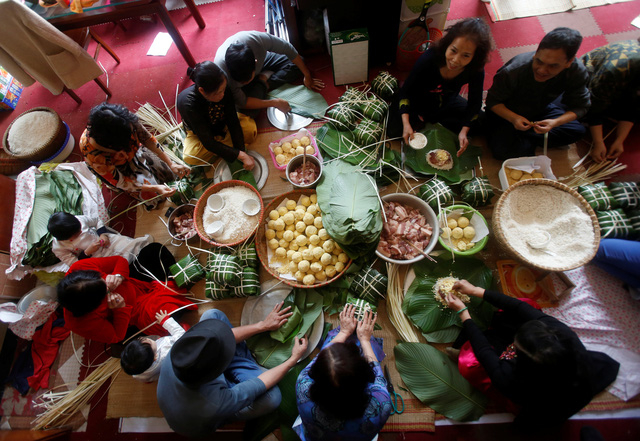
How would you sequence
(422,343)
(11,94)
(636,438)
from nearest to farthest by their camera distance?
(636,438), (422,343), (11,94)

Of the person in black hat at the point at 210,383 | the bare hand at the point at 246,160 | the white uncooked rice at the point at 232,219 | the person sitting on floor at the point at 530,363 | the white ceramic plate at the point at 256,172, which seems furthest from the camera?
the white ceramic plate at the point at 256,172

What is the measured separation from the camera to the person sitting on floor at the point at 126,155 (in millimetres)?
1909

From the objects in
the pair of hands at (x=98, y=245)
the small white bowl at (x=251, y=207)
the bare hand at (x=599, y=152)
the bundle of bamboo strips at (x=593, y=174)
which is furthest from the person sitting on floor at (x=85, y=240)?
the bare hand at (x=599, y=152)

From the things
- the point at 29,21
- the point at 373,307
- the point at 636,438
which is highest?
the point at 29,21

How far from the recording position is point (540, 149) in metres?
2.51

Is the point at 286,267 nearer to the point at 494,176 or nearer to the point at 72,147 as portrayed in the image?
the point at 494,176

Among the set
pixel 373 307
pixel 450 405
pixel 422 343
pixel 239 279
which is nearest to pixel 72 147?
pixel 239 279

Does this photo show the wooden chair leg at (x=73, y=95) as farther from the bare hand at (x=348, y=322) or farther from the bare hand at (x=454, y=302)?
the bare hand at (x=454, y=302)

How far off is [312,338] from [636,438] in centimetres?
218

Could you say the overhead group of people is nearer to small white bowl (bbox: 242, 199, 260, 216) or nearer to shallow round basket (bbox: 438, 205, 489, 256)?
shallow round basket (bbox: 438, 205, 489, 256)

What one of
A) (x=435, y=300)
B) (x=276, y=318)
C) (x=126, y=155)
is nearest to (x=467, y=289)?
(x=435, y=300)

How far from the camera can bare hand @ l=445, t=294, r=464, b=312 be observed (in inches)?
73.6

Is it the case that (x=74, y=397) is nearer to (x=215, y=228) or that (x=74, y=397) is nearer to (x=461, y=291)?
(x=215, y=228)

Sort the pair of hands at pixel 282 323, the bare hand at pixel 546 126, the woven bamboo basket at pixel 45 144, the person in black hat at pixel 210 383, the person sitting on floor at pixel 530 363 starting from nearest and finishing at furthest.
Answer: the person sitting on floor at pixel 530 363 < the person in black hat at pixel 210 383 < the pair of hands at pixel 282 323 < the bare hand at pixel 546 126 < the woven bamboo basket at pixel 45 144
